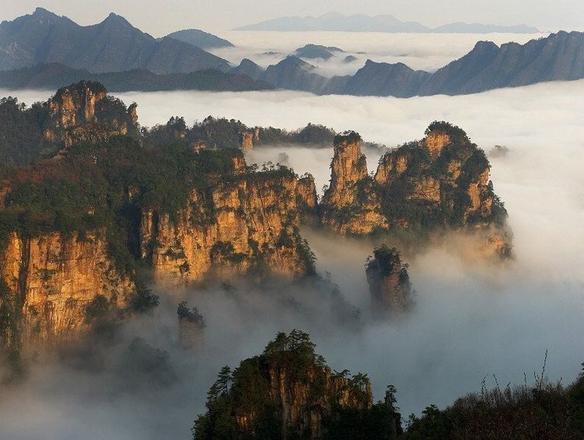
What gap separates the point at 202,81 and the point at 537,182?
211 ft

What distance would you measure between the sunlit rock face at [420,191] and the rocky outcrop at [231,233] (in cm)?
524

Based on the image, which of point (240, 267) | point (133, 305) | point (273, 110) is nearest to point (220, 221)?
point (240, 267)

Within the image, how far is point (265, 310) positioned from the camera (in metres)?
74.9

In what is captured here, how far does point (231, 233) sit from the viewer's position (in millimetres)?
77125

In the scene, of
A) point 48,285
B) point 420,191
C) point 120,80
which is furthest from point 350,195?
point 120,80

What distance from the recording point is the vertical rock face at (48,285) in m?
61.0

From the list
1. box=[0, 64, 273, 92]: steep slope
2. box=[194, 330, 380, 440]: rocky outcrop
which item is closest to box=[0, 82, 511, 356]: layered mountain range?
box=[194, 330, 380, 440]: rocky outcrop

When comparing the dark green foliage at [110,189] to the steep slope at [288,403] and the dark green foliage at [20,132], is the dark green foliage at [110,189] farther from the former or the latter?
the dark green foliage at [20,132]

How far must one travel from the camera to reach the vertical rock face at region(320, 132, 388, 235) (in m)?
88.0

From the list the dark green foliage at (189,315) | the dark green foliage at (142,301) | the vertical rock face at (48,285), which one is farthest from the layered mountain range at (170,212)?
the dark green foliage at (189,315)

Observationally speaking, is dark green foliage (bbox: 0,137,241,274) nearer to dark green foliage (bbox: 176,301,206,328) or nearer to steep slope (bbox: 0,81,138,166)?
dark green foliage (bbox: 176,301,206,328)

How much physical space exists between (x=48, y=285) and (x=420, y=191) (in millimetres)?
38766

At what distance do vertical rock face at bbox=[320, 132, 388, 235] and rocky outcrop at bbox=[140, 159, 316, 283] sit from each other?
472 cm

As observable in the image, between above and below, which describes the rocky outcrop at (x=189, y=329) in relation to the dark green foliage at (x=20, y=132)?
below
